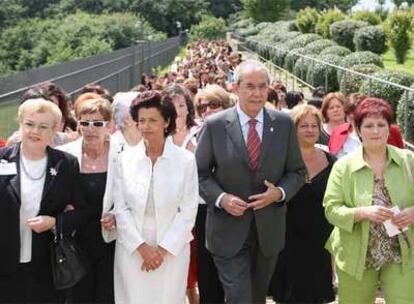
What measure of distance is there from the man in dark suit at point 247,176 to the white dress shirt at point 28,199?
3.64ft

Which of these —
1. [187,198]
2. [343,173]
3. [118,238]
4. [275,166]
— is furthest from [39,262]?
[343,173]

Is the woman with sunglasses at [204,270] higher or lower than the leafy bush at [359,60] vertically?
higher

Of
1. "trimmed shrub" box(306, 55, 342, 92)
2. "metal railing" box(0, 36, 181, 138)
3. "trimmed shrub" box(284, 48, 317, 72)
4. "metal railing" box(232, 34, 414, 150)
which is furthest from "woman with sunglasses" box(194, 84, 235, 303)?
"trimmed shrub" box(284, 48, 317, 72)

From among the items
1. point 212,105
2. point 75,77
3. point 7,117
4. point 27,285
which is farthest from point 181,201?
point 75,77

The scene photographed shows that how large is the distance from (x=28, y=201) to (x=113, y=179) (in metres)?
0.59

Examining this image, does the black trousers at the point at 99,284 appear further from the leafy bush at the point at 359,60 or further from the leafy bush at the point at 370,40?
the leafy bush at the point at 370,40

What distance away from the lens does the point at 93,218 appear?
5047 millimetres

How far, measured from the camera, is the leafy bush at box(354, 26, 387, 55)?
32.9m

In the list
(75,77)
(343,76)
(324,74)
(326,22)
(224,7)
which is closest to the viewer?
(75,77)

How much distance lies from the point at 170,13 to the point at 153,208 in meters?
116

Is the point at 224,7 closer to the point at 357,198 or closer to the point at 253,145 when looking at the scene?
the point at 253,145

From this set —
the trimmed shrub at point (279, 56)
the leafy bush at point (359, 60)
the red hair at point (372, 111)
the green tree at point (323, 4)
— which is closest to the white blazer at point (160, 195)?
the red hair at point (372, 111)

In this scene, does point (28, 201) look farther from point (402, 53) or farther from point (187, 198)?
point (402, 53)

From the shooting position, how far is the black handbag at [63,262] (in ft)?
15.4
